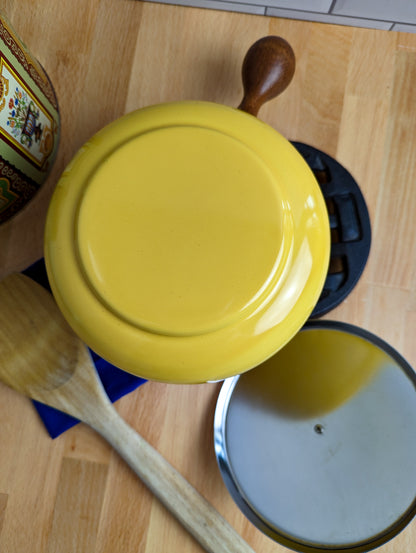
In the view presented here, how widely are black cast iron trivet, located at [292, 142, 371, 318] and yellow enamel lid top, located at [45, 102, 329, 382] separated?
0.38ft

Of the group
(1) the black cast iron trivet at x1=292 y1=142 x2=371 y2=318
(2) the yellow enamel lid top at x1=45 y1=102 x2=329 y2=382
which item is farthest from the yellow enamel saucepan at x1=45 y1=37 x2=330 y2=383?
(1) the black cast iron trivet at x1=292 y1=142 x2=371 y2=318

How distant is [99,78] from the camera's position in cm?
46

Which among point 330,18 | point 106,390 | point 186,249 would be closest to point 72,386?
point 106,390

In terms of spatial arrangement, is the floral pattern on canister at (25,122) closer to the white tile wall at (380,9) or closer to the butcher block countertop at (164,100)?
the butcher block countertop at (164,100)

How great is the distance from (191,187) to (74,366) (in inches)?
7.8

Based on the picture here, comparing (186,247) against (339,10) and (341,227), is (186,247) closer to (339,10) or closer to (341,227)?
(341,227)

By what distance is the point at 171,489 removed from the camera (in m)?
0.40

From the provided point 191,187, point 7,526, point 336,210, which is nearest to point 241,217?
point 191,187

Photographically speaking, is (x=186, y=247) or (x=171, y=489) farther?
(x=171, y=489)

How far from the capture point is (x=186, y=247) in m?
0.29

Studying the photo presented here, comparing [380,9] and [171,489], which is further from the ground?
[380,9]

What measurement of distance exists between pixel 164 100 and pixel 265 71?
12 centimetres

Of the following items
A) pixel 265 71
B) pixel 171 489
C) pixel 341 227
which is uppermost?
pixel 265 71

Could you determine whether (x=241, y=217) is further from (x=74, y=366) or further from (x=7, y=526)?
(x=7, y=526)
